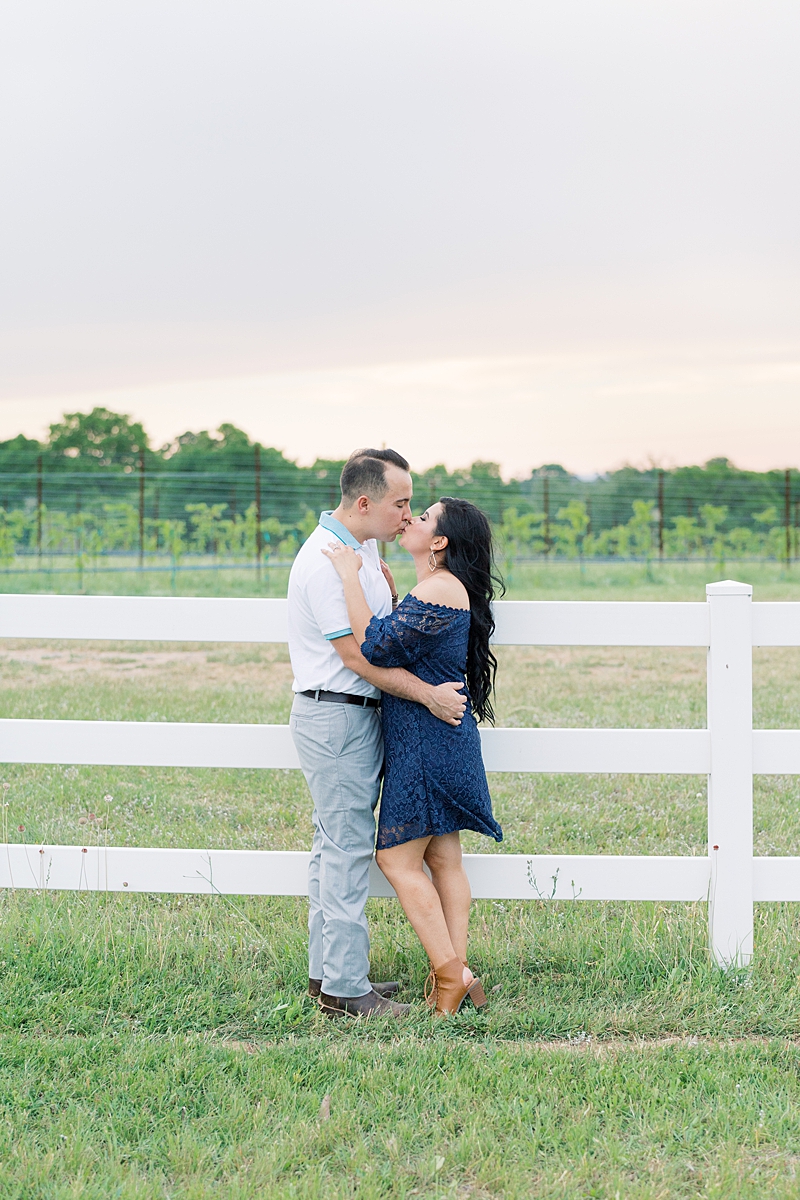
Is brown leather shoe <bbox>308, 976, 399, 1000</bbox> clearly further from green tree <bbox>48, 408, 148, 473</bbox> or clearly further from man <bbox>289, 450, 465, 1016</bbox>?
green tree <bbox>48, 408, 148, 473</bbox>

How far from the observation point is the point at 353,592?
10.7 feet

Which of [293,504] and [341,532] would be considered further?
[293,504]

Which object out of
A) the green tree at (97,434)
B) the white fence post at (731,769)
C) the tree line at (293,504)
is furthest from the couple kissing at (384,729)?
the green tree at (97,434)

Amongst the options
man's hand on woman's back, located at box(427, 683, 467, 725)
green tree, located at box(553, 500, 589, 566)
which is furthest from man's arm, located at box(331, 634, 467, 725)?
green tree, located at box(553, 500, 589, 566)

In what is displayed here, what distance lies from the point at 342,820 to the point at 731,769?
1.38 meters

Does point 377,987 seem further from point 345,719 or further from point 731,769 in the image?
point 731,769

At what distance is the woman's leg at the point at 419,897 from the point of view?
3377mm

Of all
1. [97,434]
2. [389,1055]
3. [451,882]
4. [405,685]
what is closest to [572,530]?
[451,882]

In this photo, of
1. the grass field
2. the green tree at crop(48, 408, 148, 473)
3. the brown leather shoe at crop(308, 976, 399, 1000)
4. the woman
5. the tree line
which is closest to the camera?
the grass field

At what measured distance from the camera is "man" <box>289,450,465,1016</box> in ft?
11.0

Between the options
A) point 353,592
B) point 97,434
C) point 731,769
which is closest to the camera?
point 353,592

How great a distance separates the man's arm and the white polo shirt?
6 cm

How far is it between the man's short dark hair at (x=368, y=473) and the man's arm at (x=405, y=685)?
47 cm

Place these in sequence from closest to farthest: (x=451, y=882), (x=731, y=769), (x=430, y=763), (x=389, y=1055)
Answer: (x=389, y=1055)
(x=430, y=763)
(x=451, y=882)
(x=731, y=769)
